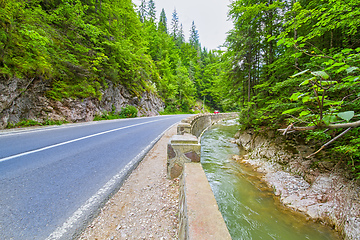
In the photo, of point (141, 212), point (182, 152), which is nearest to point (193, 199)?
point (141, 212)

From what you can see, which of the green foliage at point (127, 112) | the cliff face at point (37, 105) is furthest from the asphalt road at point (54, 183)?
the green foliage at point (127, 112)

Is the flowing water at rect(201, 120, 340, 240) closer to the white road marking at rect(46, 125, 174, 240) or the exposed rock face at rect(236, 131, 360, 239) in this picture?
the exposed rock face at rect(236, 131, 360, 239)

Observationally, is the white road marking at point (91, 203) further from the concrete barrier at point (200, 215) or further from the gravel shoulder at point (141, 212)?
the concrete barrier at point (200, 215)

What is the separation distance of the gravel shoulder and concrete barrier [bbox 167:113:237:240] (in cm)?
21

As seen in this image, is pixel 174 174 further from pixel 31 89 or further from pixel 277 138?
pixel 31 89

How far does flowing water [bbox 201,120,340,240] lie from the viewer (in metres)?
2.83

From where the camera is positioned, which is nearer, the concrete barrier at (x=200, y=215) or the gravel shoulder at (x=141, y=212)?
the concrete barrier at (x=200, y=215)

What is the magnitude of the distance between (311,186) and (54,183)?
224 inches

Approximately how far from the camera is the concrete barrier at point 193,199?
1183mm

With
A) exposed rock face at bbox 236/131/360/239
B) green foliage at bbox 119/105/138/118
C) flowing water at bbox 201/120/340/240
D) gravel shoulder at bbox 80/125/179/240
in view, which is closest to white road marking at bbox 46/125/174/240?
gravel shoulder at bbox 80/125/179/240

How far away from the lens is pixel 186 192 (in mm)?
1726

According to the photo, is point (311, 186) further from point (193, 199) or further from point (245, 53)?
point (245, 53)

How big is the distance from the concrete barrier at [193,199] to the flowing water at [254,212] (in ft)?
5.76

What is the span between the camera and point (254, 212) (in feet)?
11.1
